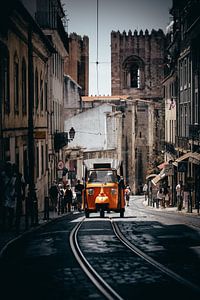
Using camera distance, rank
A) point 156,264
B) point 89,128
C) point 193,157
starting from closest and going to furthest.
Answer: point 156,264
point 193,157
point 89,128

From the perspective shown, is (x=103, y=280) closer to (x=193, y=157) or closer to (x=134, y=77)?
(x=193, y=157)

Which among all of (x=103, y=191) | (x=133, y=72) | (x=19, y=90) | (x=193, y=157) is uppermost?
(x=133, y=72)

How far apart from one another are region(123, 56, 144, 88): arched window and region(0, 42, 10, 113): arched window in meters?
76.0

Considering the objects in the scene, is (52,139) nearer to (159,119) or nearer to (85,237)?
(85,237)

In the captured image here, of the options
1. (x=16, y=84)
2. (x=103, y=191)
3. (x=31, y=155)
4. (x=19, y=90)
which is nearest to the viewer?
(x=31, y=155)

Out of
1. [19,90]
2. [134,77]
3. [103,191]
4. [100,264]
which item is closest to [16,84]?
[19,90]

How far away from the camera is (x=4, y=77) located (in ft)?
81.1

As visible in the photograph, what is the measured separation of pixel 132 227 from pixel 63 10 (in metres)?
33.1

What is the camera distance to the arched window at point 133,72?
10144 centimetres

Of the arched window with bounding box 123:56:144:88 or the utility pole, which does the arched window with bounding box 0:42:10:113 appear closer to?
the utility pole

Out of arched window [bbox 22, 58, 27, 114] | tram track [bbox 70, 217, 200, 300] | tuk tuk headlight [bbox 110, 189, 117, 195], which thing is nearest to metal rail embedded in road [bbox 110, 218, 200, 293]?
tram track [bbox 70, 217, 200, 300]

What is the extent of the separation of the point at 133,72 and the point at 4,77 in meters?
79.1

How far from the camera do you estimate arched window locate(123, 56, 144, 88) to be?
101 meters

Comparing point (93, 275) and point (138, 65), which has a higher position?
point (138, 65)
